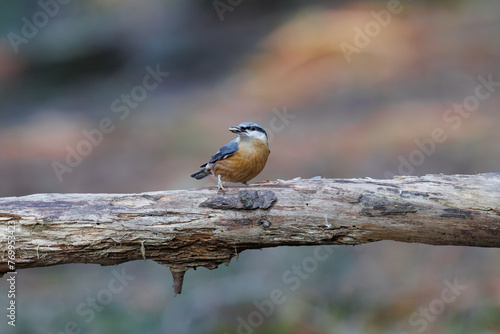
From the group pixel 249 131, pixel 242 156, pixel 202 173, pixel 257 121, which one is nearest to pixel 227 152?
pixel 242 156

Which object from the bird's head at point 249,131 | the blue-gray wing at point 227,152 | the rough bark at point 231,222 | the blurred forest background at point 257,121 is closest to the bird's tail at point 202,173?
the blue-gray wing at point 227,152

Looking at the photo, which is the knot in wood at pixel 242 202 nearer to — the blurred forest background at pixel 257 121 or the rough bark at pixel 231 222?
the rough bark at pixel 231 222

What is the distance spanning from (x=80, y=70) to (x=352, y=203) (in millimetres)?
8901

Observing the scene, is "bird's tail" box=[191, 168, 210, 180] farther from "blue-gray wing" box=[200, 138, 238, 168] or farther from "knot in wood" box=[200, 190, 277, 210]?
"knot in wood" box=[200, 190, 277, 210]

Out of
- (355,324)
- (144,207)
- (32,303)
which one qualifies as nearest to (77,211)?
(144,207)

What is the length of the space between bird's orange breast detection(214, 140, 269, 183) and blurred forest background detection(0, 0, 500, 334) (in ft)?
9.68

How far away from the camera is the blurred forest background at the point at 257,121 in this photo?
21.2 ft

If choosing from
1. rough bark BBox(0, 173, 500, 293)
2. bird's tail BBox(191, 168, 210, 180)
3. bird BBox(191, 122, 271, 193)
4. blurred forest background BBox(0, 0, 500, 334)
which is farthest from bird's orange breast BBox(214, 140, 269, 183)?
blurred forest background BBox(0, 0, 500, 334)

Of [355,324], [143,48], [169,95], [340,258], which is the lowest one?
[355,324]

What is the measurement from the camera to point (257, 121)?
9.19 m

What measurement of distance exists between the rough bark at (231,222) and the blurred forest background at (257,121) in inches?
133

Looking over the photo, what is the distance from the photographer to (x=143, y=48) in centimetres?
1070

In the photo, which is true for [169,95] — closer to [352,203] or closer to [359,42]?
[359,42]

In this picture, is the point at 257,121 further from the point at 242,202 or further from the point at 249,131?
the point at 242,202
